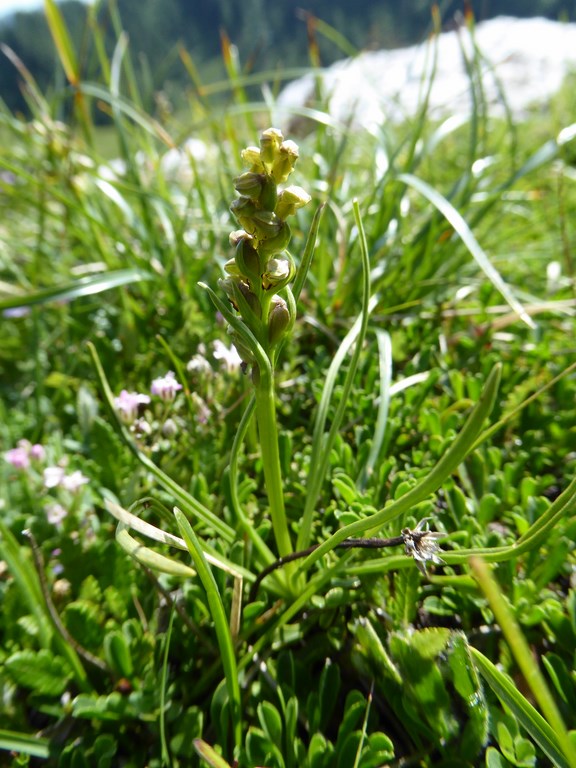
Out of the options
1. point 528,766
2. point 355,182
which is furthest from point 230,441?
point 355,182

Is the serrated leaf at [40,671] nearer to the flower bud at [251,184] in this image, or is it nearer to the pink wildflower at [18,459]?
the pink wildflower at [18,459]

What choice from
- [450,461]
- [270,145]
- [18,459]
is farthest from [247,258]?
[18,459]

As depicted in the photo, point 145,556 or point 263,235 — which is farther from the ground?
point 263,235

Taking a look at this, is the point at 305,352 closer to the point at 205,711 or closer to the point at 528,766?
the point at 205,711

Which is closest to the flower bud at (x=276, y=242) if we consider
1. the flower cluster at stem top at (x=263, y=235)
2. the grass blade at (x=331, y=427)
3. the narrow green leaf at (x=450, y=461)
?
the flower cluster at stem top at (x=263, y=235)

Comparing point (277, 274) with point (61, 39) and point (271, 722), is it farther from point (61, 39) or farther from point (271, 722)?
point (61, 39)

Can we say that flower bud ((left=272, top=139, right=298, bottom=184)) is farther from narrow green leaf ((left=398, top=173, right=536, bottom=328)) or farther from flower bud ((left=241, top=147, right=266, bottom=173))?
narrow green leaf ((left=398, top=173, right=536, bottom=328))
